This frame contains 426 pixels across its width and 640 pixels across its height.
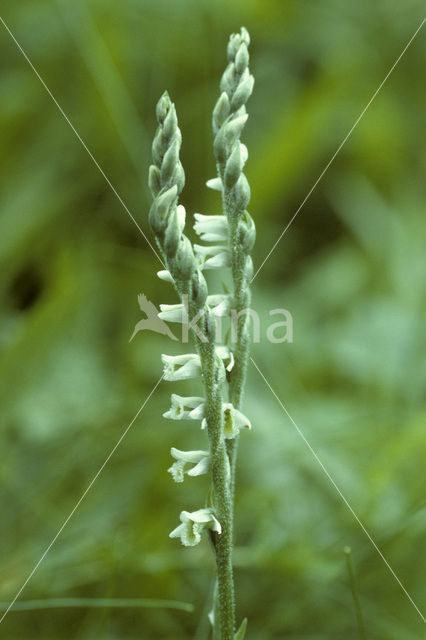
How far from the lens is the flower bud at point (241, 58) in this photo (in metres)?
0.98

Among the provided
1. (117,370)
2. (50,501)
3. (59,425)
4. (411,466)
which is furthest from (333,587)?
(117,370)

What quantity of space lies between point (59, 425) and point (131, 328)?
523 millimetres

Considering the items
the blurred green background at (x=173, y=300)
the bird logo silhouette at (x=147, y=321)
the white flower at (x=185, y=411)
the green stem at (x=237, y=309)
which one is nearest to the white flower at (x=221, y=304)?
the green stem at (x=237, y=309)

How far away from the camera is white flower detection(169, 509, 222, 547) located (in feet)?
2.94

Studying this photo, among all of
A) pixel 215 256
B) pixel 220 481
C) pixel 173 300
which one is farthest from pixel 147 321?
pixel 220 481

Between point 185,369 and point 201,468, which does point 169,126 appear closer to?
point 185,369

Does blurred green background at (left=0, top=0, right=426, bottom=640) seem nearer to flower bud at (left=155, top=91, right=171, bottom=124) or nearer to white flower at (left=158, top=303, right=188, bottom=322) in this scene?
white flower at (left=158, top=303, right=188, bottom=322)

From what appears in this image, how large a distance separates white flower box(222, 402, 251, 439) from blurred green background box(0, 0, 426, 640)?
22.8 inches

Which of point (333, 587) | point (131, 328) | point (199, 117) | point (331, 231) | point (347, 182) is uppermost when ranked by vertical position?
point (199, 117)

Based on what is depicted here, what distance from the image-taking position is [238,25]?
2971 millimetres

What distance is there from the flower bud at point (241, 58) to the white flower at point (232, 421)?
18.8 inches

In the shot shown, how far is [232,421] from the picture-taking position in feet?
2.97

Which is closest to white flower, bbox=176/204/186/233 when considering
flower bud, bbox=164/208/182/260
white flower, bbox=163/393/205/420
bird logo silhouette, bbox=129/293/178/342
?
flower bud, bbox=164/208/182/260

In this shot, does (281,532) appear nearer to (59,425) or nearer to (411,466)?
(411,466)
